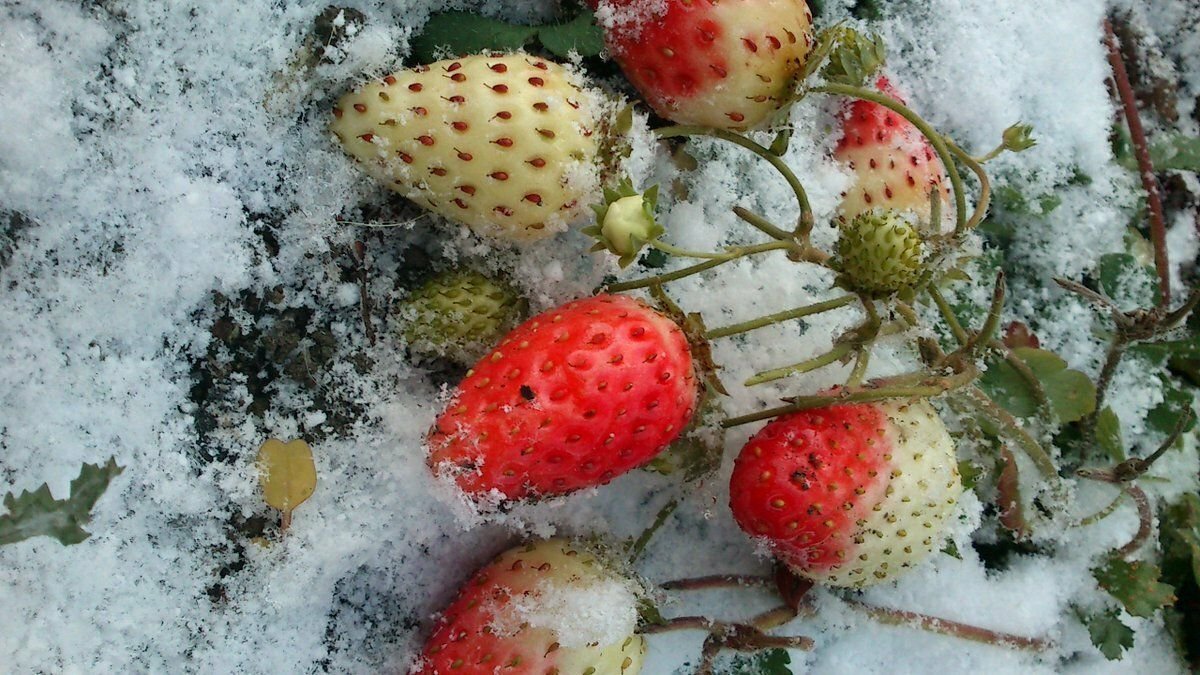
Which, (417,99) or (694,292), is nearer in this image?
(417,99)

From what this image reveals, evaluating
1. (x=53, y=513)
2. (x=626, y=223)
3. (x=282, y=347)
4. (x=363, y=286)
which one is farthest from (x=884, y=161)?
(x=53, y=513)

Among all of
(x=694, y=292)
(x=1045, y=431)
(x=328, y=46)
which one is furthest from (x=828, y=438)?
(x=328, y=46)

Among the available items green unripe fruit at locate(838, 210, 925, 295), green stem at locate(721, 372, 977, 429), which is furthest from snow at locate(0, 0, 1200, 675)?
green unripe fruit at locate(838, 210, 925, 295)

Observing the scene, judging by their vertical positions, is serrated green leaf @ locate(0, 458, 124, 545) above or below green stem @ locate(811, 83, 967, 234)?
below

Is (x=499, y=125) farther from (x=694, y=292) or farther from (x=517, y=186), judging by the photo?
(x=694, y=292)

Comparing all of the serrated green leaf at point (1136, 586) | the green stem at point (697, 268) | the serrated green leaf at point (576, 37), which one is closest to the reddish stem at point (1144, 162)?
the serrated green leaf at point (1136, 586)

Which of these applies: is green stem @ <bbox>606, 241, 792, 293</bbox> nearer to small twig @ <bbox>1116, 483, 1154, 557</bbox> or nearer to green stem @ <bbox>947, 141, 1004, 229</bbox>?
green stem @ <bbox>947, 141, 1004, 229</bbox>

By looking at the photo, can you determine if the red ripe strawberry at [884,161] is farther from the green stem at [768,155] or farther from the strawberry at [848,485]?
the strawberry at [848,485]
